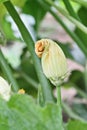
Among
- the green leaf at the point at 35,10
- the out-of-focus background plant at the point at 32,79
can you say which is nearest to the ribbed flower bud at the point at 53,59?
the out-of-focus background plant at the point at 32,79

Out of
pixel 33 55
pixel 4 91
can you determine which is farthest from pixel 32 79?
pixel 4 91

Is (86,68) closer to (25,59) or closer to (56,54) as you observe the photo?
(25,59)

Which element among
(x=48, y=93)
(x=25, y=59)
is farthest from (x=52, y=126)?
(x=25, y=59)

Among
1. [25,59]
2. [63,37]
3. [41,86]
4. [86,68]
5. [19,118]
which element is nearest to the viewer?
[19,118]

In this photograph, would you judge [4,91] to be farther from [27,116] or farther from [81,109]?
[81,109]

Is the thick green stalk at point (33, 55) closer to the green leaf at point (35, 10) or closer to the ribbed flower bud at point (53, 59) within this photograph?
the ribbed flower bud at point (53, 59)

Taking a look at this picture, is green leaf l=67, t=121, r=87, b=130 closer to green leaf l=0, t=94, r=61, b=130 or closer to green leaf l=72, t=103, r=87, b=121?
green leaf l=0, t=94, r=61, b=130

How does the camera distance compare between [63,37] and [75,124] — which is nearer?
[75,124]
